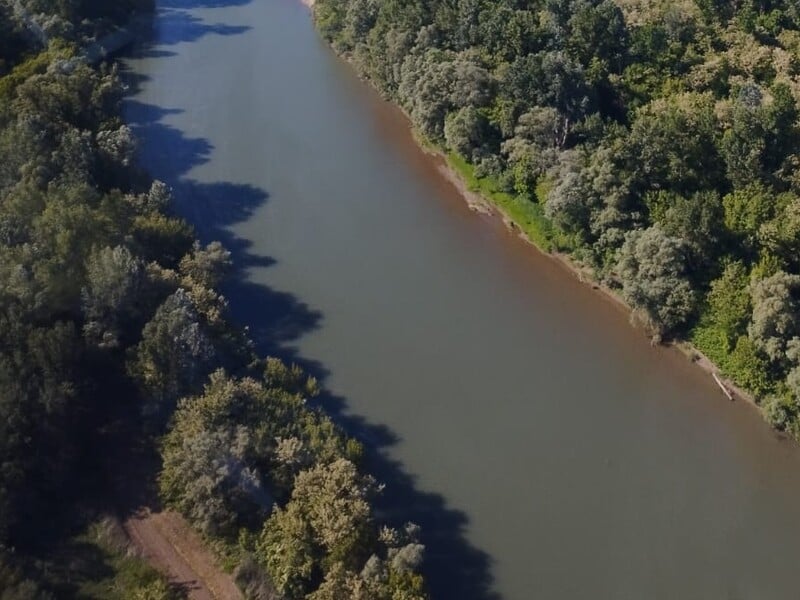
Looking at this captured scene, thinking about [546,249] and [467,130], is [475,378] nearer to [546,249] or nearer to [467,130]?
[546,249]

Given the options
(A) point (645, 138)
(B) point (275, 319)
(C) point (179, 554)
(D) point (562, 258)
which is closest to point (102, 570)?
(C) point (179, 554)

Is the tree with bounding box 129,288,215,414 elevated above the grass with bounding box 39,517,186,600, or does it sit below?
above

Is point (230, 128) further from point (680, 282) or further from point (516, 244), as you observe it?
point (680, 282)

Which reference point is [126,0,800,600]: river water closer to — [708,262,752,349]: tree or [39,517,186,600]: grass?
[708,262,752,349]: tree

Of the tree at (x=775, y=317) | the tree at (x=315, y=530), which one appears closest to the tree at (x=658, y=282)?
the tree at (x=775, y=317)

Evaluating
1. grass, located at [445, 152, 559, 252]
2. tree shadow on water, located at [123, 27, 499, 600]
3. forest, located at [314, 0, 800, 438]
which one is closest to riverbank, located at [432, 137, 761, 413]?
grass, located at [445, 152, 559, 252]

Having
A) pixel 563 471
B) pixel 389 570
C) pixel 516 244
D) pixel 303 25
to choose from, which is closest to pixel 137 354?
pixel 389 570

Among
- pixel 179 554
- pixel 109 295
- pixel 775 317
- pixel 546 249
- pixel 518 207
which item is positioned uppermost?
pixel 775 317
